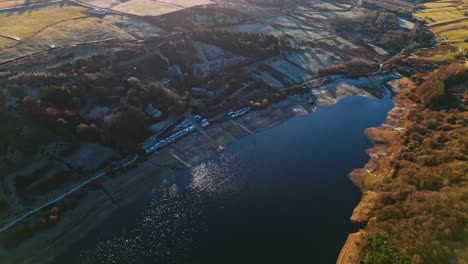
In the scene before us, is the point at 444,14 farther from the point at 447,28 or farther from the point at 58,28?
the point at 58,28

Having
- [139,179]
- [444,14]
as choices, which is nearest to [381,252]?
[139,179]

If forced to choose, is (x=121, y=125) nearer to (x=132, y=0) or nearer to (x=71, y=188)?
(x=71, y=188)

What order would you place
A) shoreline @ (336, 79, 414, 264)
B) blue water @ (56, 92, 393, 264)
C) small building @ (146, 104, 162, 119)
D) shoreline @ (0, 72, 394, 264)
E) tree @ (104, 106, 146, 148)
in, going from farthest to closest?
small building @ (146, 104, 162, 119)
tree @ (104, 106, 146, 148)
shoreline @ (0, 72, 394, 264)
blue water @ (56, 92, 393, 264)
shoreline @ (336, 79, 414, 264)

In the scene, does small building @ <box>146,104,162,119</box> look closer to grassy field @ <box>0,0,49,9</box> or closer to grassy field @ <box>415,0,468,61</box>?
grassy field @ <box>0,0,49,9</box>

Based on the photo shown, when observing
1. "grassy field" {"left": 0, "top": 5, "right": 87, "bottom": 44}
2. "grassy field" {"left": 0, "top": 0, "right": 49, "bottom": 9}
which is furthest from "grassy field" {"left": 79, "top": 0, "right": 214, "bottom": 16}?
"grassy field" {"left": 0, "top": 0, "right": 49, "bottom": 9}

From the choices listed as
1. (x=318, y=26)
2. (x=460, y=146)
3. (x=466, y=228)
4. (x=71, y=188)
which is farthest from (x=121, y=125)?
(x=318, y=26)
